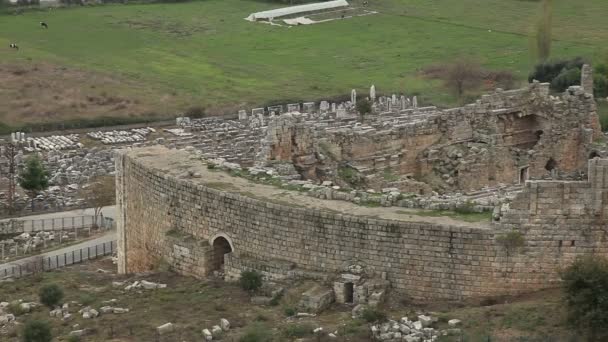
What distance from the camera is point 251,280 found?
103 feet

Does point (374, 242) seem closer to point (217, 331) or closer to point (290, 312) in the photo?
point (290, 312)

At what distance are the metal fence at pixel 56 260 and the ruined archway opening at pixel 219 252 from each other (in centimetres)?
916

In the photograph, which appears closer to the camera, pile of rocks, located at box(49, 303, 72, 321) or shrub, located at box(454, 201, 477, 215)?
shrub, located at box(454, 201, 477, 215)

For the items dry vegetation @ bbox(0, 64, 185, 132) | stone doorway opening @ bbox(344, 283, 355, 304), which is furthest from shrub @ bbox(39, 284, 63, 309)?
dry vegetation @ bbox(0, 64, 185, 132)

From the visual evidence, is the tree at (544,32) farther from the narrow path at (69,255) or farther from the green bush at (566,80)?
the narrow path at (69,255)

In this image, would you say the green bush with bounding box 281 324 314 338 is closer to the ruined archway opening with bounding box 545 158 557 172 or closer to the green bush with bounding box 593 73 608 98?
the ruined archway opening with bounding box 545 158 557 172

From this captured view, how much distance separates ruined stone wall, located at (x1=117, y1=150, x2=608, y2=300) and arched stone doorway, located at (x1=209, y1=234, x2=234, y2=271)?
2.5 inches

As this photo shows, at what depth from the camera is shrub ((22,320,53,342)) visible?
28609 mm

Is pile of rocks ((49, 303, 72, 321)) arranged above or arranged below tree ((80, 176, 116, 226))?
above

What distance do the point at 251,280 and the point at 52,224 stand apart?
→ 69.4 feet

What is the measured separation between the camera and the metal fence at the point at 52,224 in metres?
49.5

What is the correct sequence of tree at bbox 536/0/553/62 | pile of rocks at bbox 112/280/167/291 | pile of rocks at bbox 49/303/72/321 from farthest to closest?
tree at bbox 536/0/553/62 < pile of rocks at bbox 112/280/167/291 < pile of rocks at bbox 49/303/72/321

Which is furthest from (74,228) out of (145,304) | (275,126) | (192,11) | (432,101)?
(192,11)

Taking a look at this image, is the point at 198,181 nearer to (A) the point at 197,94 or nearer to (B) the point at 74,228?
(B) the point at 74,228
